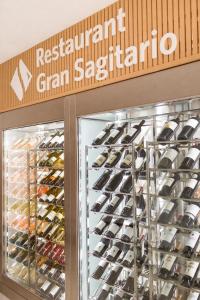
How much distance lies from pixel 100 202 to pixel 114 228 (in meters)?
0.20

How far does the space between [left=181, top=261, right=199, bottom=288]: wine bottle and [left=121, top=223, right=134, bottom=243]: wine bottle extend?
44 centimetres

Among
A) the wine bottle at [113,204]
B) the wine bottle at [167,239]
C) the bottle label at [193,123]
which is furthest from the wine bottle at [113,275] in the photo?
the bottle label at [193,123]

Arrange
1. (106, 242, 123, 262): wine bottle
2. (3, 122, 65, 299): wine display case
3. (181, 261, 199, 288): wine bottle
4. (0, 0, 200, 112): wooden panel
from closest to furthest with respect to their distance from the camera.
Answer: (0, 0, 200, 112): wooden panel, (181, 261, 199, 288): wine bottle, (106, 242, 123, 262): wine bottle, (3, 122, 65, 299): wine display case

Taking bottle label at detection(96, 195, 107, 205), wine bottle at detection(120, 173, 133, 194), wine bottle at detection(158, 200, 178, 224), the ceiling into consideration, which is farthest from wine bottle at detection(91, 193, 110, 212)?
the ceiling

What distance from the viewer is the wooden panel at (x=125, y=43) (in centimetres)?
153

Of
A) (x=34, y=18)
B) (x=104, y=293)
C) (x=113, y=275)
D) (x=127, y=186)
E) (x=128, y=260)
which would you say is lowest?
(x=104, y=293)

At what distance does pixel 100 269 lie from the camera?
2.21 metres

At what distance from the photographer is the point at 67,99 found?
2223 millimetres

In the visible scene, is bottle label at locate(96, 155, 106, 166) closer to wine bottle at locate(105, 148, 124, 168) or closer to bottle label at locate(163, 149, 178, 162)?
wine bottle at locate(105, 148, 124, 168)

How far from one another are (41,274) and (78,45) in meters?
1.93

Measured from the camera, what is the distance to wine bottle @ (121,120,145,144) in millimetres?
2185

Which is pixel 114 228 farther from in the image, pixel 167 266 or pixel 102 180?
pixel 167 266

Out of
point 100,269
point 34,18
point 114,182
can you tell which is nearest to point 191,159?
point 114,182

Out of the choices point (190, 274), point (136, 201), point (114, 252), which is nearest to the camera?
point (190, 274)
